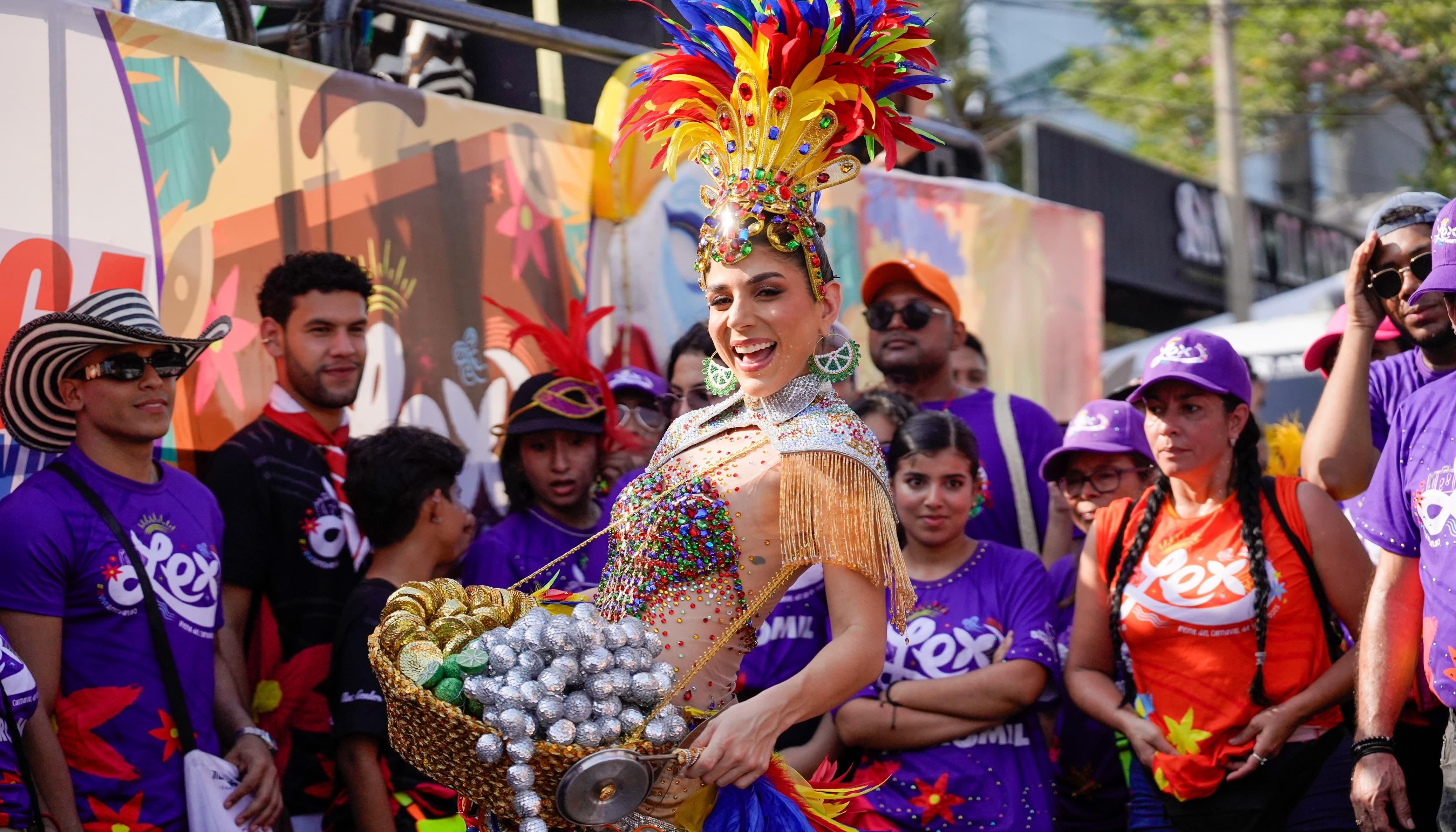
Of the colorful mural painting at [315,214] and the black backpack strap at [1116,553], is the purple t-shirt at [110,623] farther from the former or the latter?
the black backpack strap at [1116,553]

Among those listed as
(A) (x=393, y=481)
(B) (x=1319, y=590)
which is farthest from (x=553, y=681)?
(B) (x=1319, y=590)

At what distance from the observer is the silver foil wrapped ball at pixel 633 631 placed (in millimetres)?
2637

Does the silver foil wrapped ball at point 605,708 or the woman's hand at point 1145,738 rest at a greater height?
the silver foil wrapped ball at point 605,708

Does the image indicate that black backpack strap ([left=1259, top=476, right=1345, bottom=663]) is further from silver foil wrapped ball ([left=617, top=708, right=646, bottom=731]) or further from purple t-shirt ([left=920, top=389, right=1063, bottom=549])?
silver foil wrapped ball ([left=617, top=708, right=646, bottom=731])

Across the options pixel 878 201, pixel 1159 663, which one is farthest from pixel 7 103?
pixel 878 201

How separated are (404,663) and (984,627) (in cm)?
205

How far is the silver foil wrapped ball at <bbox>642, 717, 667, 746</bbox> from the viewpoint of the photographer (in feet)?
8.39

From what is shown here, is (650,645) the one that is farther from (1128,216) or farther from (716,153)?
(1128,216)

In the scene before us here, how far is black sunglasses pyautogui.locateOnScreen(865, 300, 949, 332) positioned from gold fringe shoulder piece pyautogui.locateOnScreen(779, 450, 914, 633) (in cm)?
249

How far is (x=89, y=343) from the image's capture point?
3.72 metres

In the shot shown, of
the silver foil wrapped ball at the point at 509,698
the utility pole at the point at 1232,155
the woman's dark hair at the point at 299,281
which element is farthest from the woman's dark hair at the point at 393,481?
the utility pole at the point at 1232,155

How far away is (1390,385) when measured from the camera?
13.4ft

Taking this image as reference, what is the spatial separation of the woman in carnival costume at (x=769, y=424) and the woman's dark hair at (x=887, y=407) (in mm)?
1746

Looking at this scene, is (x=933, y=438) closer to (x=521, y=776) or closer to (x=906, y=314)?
(x=906, y=314)
